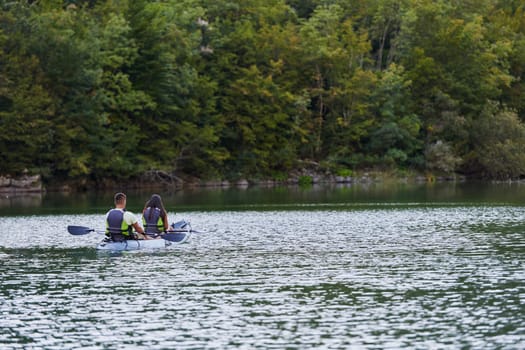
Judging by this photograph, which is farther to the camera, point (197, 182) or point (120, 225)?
point (197, 182)

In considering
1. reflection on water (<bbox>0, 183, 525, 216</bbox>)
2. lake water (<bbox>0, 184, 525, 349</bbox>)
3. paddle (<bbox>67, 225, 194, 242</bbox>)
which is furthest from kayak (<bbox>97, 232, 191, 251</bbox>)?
reflection on water (<bbox>0, 183, 525, 216</bbox>)

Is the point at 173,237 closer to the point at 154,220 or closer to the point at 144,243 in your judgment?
the point at 144,243

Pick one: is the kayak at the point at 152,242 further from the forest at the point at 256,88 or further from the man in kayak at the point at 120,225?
the forest at the point at 256,88

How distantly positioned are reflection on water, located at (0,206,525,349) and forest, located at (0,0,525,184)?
33.2m

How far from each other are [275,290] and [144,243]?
988 centimetres

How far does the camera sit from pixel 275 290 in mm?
22266

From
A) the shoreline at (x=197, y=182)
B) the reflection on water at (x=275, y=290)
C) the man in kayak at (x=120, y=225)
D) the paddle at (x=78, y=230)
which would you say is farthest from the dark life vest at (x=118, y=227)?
the shoreline at (x=197, y=182)

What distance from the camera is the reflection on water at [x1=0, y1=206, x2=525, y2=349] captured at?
17.6 m

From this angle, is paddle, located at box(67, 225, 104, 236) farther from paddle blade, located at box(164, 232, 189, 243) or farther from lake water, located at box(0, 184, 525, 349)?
paddle blade, located at box(164, 232, 189, 243)

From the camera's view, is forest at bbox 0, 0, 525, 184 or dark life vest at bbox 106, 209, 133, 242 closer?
dark life vest at bbox 106, 209, 133, 242

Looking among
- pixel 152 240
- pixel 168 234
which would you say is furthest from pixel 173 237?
pixel 152 240

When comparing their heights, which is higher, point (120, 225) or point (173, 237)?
point (120, 225)

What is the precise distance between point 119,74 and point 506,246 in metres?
45.7

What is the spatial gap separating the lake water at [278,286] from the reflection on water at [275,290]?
0.04m
